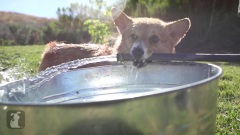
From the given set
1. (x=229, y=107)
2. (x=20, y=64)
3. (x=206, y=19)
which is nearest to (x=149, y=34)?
(x=229, y=107)

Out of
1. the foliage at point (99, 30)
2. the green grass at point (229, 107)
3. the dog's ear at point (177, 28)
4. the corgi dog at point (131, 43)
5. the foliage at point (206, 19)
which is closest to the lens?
the green grass at point (229, 107)

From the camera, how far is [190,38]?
862 centimetres

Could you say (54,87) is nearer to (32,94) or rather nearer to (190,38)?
(32,94)

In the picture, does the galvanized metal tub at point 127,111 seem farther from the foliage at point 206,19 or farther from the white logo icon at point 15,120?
the foliage at point 206,19

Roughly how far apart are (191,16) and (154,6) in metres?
0.95

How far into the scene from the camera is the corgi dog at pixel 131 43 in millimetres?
3239

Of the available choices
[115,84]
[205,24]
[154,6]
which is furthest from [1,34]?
[115,84]

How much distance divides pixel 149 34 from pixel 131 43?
7.6 inches

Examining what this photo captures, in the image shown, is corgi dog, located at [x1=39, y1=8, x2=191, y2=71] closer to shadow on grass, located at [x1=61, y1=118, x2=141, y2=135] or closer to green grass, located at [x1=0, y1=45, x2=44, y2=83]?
green grass, located at [x1=0, y1=45, x2=44, y2=83]

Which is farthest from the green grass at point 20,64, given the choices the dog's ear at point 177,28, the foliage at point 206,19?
the foliage at point 206,19

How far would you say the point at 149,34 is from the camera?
348 centimetres

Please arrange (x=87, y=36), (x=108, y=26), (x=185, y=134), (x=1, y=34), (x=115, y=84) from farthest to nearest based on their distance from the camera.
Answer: (x=1, y=34) < (x=87, y=36) < (x=108, y=26) < (x=115, y=84) < (x=185, y=134)

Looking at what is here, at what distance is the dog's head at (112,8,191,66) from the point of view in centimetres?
345

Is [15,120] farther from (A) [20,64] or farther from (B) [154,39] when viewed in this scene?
(A) [20,64]
